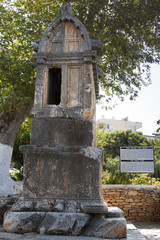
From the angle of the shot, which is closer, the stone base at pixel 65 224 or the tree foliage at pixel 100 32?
the stone base at pixel 65 224

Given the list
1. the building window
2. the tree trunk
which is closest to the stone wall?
the tree trunk

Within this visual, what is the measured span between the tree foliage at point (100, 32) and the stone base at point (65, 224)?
5.28m

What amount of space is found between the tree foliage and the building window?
3228 millimetres

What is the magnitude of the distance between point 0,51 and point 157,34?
21.6ft

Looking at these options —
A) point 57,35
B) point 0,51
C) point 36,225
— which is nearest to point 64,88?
point 57,35

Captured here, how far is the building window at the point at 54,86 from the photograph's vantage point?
4797 millimetres

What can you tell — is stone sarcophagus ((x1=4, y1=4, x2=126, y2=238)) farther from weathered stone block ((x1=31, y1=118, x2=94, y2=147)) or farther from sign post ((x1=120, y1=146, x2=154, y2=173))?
sign post ((x1=120, y1=146, x2=154, y2=173))

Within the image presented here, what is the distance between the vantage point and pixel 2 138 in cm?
824

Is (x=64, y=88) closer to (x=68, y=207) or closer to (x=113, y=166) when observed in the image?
(x=68, y=207)

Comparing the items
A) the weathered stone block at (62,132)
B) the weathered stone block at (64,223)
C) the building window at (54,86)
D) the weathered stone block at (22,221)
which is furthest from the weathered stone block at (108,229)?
the building window at (54,86)

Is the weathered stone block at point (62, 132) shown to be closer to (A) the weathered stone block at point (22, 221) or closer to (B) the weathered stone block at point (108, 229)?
(A) the weathered stone block at point (22, 221)

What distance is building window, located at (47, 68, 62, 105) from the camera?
480 centimetres

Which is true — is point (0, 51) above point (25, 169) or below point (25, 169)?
above

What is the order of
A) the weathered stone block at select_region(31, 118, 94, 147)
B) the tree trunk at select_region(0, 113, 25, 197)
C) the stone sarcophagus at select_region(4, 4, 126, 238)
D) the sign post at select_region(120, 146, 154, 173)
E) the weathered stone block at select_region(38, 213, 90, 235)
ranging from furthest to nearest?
1. the sign post at select_region(120, 146, 154, 173)
2. the tree trunk at select_region(0, 113, 25, 197)
3. the weathered stone block at select_region(31, 118, 94, 147)
4. the stone sarcophagus at select_region(4, 4, 126, 238)
5. the weathered stone block at select_region(38, 213, 90, 235)
